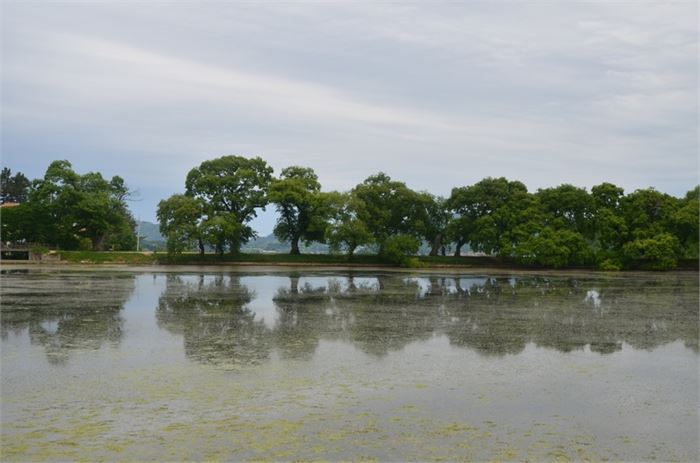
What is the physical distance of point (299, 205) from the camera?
64.2m

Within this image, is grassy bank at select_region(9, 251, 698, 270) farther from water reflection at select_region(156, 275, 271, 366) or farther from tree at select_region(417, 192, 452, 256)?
water reflection at select_region(156, 275, 271, 366)

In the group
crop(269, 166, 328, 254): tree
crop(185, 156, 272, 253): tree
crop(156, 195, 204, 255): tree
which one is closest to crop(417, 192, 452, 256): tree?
crop(269, 166, 328, 254): tree

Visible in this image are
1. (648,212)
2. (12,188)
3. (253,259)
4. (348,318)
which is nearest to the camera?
(348,318)

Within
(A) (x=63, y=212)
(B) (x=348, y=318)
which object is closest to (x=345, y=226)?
(A) (x=63, y=212)

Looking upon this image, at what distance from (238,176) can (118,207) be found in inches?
683

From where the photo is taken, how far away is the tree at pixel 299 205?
6175 centimetres

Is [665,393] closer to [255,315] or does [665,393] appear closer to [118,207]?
[255,315]

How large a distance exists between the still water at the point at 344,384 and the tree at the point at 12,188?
291 ft

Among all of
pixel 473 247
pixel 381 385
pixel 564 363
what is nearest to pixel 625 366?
pixel 564 363

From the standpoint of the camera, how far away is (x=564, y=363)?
12.5 meters

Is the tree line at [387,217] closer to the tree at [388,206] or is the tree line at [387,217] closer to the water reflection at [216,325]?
the tree at [388,206]

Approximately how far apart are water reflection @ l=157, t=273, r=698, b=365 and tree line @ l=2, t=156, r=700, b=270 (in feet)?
88.0

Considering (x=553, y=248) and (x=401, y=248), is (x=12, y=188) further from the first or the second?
(x=553, y=248)

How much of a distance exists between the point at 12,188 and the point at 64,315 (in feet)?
304
